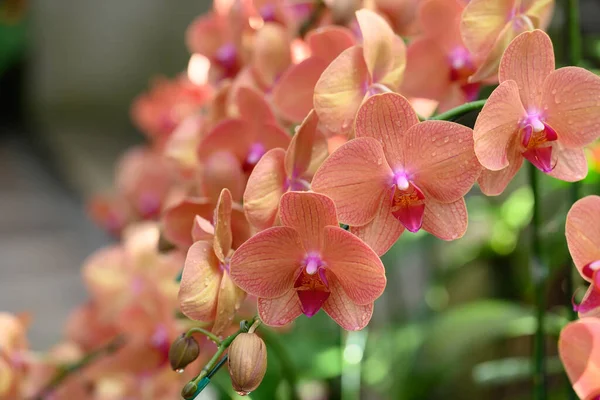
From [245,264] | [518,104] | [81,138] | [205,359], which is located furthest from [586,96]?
[81,138]

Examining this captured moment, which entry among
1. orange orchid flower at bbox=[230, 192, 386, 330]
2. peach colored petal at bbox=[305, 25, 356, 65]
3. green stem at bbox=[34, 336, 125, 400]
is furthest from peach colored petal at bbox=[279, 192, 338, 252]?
green stem at bbox=[34, 336, 125, 400]

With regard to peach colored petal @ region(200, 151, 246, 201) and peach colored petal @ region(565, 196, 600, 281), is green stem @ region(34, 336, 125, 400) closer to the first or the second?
peach colored petal @ region(200, 151, 246, 201)

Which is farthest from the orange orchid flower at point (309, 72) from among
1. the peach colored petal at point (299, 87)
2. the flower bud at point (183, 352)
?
the flower bud at point (183, 352)

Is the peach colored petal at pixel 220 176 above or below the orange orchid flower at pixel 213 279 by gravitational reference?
above

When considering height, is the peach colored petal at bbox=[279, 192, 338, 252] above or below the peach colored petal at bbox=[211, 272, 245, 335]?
above

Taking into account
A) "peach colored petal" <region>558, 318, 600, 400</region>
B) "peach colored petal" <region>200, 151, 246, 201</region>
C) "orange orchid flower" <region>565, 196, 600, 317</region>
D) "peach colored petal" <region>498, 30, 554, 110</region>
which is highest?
"peach colored petal" <region>498, 30, 554, 110</region>

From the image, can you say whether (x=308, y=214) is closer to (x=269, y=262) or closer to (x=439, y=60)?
(x=269, y=262)

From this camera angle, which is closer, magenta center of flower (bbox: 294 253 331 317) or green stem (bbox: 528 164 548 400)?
magenta center of flower (bbox: 294 253 331 317)

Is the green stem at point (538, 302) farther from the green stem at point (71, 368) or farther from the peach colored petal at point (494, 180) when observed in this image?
the green stem at point (71, 368)

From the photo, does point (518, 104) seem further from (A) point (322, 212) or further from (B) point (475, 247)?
(B) point (475, 247)
